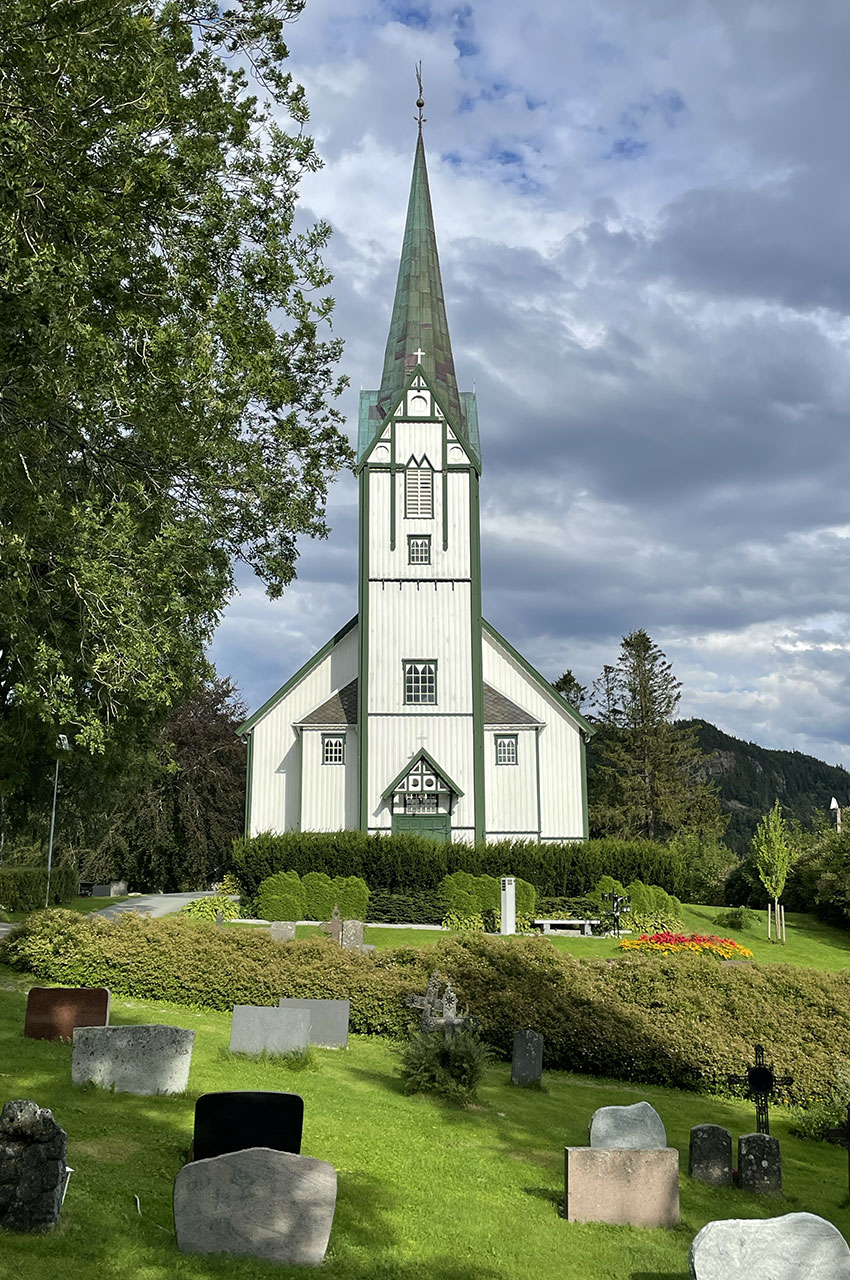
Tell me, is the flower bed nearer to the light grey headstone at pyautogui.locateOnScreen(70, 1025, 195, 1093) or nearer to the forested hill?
the light grey headstone at pyautogui.locateOnScreen(70, 1025, 195, 1093)

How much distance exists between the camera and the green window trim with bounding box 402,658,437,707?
35.2m

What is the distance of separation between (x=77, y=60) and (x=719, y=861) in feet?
143

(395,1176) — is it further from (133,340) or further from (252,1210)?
(133,340)

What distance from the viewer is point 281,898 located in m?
29.8

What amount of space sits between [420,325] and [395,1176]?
3464 centimetres

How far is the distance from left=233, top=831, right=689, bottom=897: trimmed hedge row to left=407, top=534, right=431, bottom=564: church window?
10.2m

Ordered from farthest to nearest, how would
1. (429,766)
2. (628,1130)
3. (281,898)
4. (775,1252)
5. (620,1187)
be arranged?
(429,766), (281,898), (628,1130), (620,1187), (775,1252)

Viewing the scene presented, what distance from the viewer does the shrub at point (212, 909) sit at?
94.7 ft

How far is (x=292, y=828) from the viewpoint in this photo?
3541cm

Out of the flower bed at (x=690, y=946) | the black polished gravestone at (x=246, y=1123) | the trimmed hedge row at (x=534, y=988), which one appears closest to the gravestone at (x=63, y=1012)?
the trimmed hedge row at (x=534, y=988)

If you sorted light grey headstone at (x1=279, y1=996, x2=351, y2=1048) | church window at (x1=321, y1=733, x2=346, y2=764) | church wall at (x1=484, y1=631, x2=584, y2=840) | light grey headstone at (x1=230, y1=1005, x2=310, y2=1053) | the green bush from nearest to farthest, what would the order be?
1. light grey headstone at (x1=230, y1=1005, x2=310, y2=1053)
2. light grey headstone at (x1=279, y1=996, x2=351, y2=1048)
3. the green bush
4. church wall at (x1=484, y1=631, x2=584, y2=840)
5. church window at (x1=321, y1=733, x2=346, y2=764)

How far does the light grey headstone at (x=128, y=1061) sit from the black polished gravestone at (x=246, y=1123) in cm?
302

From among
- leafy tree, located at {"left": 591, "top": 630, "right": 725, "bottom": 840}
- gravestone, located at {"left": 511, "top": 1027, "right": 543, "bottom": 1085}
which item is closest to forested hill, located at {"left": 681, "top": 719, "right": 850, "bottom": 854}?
leafy tree, located at {"left": 591, "top": 630, "right": 725, "bottom": 840}

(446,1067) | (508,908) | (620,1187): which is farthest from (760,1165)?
(508,908)
